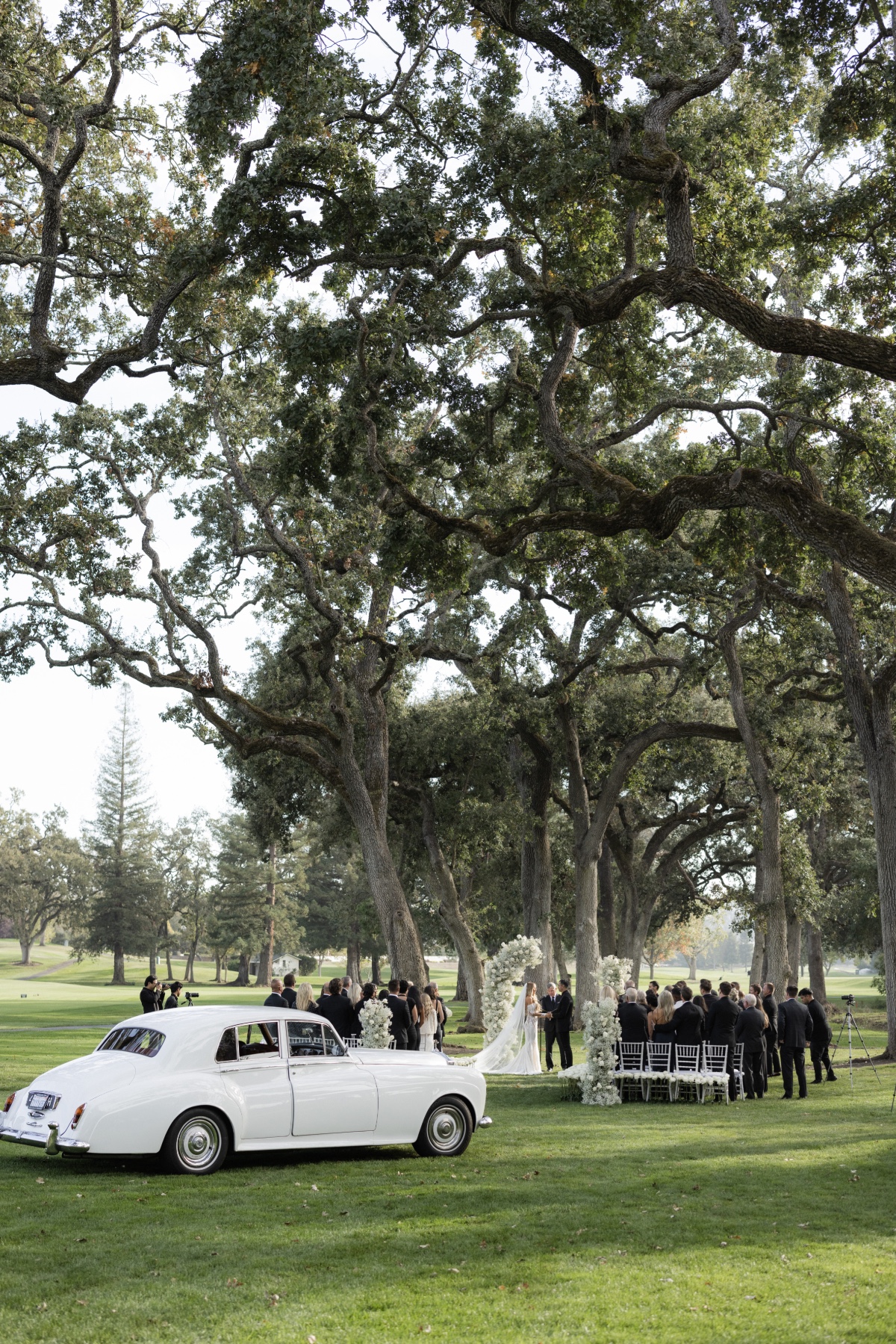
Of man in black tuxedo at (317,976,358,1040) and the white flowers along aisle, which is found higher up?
man in black tuxedo at (317,976,358,1040)

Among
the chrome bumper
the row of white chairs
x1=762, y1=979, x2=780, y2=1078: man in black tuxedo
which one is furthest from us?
x1=762, y1=979, x2=780, y2=1078: man in black tuxedo

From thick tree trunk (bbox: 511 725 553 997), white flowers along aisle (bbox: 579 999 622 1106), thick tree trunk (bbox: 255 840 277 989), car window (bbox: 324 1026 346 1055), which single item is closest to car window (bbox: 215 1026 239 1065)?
car window (bbox: 324 1026 346 1055)

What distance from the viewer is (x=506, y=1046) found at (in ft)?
76.8

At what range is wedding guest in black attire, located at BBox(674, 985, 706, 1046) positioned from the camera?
59.2 feet

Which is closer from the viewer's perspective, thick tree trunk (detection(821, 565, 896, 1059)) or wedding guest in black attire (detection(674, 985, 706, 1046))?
wedding guest in black attire (detection(674, 985, 706, 1046))

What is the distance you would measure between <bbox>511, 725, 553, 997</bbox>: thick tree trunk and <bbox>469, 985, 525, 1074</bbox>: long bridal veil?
8393 millimetres

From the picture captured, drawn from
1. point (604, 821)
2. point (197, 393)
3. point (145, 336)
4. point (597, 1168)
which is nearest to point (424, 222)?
point (145, 336)

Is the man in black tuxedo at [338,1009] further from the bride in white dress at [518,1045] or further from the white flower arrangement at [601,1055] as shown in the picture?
the bride in white dress at [518,1045]

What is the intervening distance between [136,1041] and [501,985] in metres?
14.1

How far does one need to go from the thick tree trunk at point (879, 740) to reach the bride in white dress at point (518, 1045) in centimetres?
668

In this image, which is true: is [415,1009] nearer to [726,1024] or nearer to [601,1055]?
[601,1055]

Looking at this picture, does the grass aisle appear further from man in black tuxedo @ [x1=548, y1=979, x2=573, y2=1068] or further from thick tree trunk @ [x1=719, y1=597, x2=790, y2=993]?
thick tree trunk @ [x1=719, y1=597, x2=790, y2=993]

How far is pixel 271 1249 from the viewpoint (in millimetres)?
7660

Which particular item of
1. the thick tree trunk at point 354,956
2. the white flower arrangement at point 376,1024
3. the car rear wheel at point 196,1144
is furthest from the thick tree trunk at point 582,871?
the thick tree trunk at point 354,956
